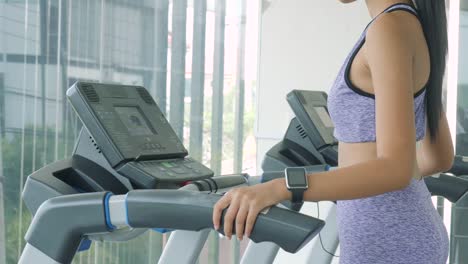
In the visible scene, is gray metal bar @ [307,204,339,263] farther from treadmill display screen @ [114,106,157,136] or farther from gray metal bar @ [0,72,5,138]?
gray metal bar @ [0,72,5,138]

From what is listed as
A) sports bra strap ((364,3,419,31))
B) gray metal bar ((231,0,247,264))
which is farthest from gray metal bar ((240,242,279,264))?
gray metal bar ((231,0,247,264))

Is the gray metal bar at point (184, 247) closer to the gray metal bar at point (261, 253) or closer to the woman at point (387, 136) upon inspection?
the woman at point (387, 136)

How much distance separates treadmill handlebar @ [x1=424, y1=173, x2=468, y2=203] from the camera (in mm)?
2240

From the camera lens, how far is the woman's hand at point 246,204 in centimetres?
115

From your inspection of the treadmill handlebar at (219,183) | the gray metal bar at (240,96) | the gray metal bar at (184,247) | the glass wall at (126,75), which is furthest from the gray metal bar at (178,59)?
the gray metal bar at (184,247)

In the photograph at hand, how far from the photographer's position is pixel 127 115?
1775 millimetres

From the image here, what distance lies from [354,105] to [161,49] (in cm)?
194

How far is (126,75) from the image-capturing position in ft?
9.87

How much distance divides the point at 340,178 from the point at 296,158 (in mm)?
1276

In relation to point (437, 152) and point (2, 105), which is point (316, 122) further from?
point (2, 105)

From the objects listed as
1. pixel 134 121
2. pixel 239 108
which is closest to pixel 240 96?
pixel 239 108

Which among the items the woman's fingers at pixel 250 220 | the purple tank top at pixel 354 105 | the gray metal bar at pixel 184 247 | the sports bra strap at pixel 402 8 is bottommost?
the gray metal bar at pixel 184 247

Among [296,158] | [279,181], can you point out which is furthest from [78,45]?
[279,181]

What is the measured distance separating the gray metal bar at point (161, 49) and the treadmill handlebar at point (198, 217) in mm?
1919
